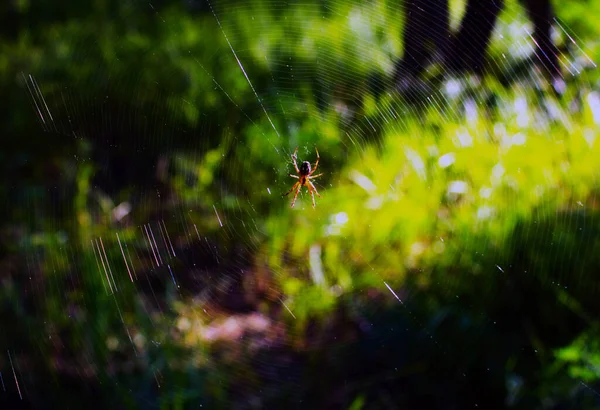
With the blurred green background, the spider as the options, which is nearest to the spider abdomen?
the spider

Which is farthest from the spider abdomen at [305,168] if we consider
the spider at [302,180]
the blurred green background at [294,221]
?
the blurred green background at [294,221]

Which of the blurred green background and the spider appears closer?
the blurred green background

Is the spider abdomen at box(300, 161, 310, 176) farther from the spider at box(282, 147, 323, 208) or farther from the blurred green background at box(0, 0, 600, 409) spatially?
the blurred green background at box(0, 0, 600, 409)

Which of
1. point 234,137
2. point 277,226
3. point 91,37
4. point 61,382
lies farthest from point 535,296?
point 91,37

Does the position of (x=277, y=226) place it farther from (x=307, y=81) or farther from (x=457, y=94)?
(x=457, y=94)

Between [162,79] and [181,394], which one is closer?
[181,394]

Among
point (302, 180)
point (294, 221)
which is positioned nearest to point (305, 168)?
point (302, 180)

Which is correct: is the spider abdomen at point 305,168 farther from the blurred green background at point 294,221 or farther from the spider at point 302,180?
the blurred green background at point 294,221

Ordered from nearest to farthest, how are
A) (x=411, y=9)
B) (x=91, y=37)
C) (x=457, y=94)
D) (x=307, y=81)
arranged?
(x=411, y=9) < (x=457, y=94) < (x=307, y=81) < (x=91, y=37)
